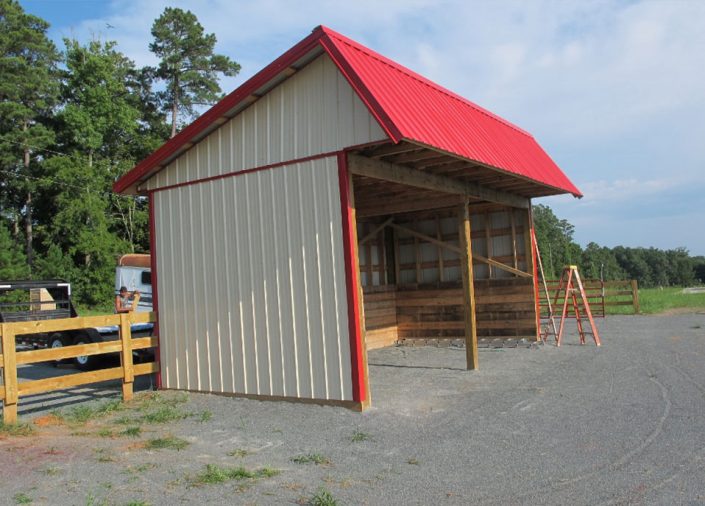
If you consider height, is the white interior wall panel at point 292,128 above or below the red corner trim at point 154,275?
above

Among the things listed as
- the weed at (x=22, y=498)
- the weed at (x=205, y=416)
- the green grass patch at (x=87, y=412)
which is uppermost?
the weed at (x=22, y=498)

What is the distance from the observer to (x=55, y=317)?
13.5m

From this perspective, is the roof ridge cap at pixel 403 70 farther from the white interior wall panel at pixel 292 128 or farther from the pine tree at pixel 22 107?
the pine tree at pixel 22 107

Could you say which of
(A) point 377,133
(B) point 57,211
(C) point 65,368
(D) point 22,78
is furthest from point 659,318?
(D) point 22,78

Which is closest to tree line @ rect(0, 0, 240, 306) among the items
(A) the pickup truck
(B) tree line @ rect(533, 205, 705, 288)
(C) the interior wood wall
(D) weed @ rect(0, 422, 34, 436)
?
(A) the pickup truck

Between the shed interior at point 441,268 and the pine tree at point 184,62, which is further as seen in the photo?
the pine tree at point 184,62

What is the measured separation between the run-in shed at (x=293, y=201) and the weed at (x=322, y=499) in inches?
116

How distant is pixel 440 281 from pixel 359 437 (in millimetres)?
9401

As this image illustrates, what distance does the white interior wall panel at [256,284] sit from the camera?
7.98 meters

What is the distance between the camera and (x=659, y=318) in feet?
63.5

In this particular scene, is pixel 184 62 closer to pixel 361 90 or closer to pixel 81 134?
pixel 81 134

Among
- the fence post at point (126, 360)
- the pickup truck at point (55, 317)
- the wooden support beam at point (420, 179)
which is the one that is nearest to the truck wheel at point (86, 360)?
the pickup truck at point (55, 317)

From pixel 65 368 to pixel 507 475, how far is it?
11.5 m

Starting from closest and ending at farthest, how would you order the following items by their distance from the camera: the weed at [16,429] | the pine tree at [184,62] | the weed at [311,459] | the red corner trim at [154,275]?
the weed at [311,459] < the weed at [16,429] < the red corner trim at [154,275] < the pine tree at [184,62]
